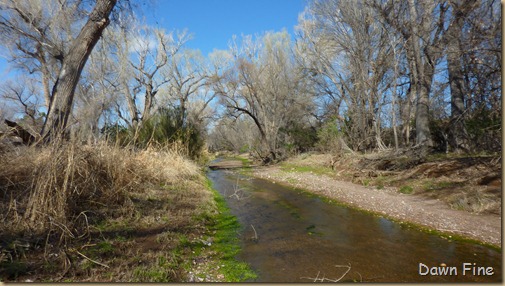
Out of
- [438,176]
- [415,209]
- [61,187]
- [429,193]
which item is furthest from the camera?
[438,176]

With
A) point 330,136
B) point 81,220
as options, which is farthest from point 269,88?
point 81,220

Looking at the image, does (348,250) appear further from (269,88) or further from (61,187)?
(269,88)

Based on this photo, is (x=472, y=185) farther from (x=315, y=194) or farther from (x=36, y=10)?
(x=36, y=10)

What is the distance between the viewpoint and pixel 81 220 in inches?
154

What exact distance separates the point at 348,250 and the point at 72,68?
654 centimetres

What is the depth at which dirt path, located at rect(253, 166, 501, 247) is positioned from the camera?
5156 millimetres

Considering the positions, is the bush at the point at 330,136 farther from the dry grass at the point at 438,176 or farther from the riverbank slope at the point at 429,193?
the riverbank slope at the point at 429,193

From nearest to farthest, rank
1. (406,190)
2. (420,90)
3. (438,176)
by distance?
(406,190) < (438,176) < (420,90)

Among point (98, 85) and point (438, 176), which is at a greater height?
point (98, 85)

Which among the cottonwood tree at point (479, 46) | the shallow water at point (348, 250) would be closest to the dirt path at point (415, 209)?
the shallow water at point (348, 250)

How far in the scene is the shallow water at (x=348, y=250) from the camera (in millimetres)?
3602

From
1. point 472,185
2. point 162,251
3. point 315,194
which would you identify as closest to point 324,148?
point 315,194

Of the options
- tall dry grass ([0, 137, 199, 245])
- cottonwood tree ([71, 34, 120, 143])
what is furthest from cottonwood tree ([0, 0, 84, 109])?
tall dry grass ([0, 137, 199, 245])

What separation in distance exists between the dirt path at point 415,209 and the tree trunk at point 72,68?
24.2 feet
